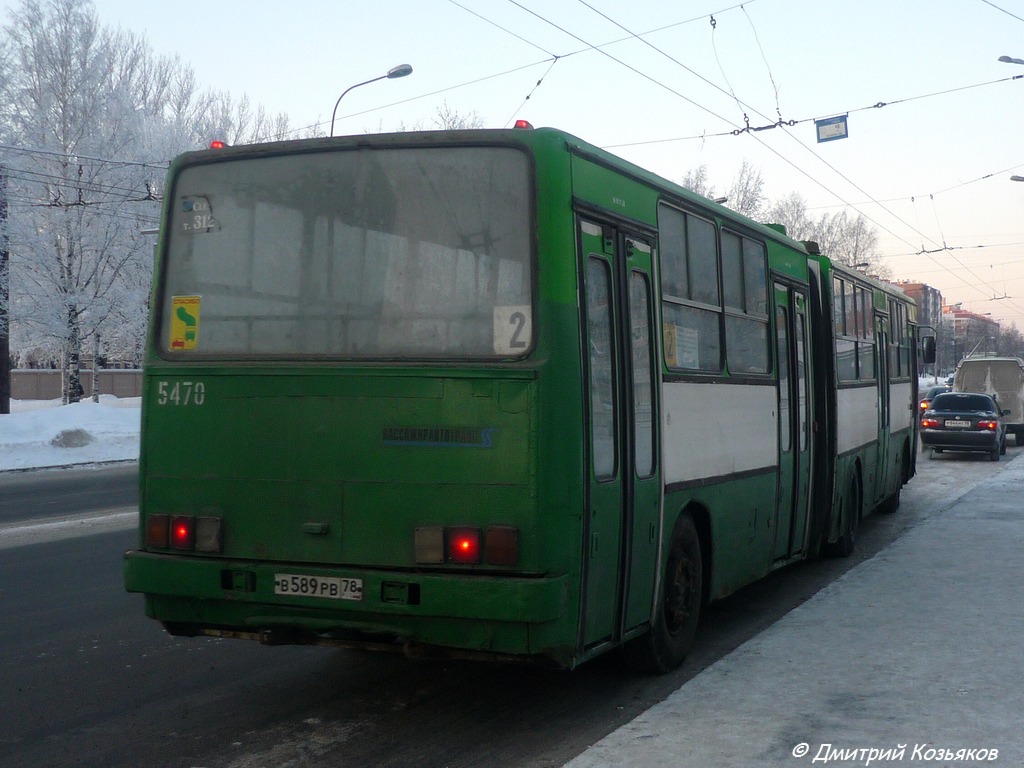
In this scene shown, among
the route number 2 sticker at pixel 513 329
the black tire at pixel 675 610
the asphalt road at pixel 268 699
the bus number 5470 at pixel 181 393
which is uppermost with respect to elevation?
the route number 2 sticker at pixel 513 329

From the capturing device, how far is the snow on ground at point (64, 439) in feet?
76.6

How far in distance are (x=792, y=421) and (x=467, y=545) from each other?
4850 mm

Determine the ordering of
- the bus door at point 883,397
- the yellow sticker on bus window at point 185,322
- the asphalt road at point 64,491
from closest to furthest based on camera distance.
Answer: the yellow sticker on bus window at point 185,322 < the bus door at point 883,397 < the asphalt road at point 64,491

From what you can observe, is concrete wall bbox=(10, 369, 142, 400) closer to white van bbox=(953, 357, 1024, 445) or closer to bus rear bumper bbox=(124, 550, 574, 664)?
white van bbox=(953, 357, 1024, 445)

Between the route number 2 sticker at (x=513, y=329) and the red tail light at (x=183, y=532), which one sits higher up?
the route number 2 sticker at (x=513, y=329)

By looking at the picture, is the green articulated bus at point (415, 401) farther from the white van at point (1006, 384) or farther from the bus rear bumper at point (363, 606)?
the white van at point (1006, 384)

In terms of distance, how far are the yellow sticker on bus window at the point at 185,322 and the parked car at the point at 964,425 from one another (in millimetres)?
23259

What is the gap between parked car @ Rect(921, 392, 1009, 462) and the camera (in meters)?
26.7

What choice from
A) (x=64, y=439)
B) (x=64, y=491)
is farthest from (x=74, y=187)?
(x=64, y=491)

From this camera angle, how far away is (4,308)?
3259cm

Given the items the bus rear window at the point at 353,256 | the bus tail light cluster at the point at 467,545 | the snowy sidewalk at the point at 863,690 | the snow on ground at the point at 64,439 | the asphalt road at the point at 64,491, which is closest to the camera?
the snowy sidewalk at the point at 863,690

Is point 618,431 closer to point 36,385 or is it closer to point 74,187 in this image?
point 74,187

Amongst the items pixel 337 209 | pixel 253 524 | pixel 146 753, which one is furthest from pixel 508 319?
pixel 146 753

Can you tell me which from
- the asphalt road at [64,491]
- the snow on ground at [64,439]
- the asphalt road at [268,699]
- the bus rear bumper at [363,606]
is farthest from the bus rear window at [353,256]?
the snow on ground at [64,439]
